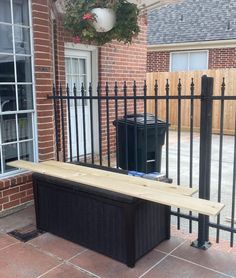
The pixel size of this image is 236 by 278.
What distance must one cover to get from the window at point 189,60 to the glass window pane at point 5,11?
36.7ft

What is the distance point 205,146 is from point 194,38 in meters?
11.7

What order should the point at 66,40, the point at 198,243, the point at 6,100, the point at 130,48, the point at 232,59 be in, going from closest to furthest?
the point at 198,243 < the point at 6,100 < the point at 66,40 < the point at 130,48 < the point at 232,59

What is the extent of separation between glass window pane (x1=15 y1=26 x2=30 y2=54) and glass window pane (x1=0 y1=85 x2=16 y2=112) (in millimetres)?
436

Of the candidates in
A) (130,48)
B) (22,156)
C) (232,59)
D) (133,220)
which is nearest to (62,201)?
(133,220)

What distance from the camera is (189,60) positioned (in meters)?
14.3

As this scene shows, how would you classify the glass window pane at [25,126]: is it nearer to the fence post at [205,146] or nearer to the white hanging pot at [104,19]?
the white hanging pot at [104,19]

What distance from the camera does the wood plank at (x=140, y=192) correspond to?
247cm

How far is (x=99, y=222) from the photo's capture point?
3.04 meters

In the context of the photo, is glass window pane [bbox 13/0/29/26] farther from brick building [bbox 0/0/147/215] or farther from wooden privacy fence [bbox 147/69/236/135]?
wooden privacy fence [bbox 147/69/236/135]

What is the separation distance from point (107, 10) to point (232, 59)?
9.96 m

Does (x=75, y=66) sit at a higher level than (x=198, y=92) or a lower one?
higher

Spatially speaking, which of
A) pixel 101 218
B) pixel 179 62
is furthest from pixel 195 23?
pixel 101 218

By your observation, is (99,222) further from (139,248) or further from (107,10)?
(107,10)

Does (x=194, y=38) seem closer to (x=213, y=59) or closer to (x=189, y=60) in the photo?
(x=189, y=60)
